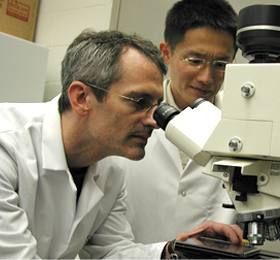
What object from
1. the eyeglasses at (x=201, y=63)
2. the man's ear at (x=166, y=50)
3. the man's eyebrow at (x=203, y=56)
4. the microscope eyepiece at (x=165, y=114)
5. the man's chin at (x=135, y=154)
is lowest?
the man's chin at (x=135, y=154)

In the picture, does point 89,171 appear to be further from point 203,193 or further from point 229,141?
point 229,141

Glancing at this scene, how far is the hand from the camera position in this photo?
1.22 metres

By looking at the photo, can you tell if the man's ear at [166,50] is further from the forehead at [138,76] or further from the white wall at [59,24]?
the white wall at [59,24]

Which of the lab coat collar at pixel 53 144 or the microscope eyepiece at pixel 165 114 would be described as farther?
the lab coat collar at pixel 53 144

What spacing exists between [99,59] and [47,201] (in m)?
0.61

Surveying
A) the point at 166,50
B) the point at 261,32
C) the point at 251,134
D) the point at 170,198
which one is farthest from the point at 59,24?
the point at 251,134

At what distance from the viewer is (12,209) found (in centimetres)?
117

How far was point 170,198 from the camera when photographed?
176cm

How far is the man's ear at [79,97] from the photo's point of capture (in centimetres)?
148

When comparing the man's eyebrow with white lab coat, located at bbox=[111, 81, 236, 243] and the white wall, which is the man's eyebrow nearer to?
white lab coat, located at bbox=[111, 81, 236, 243]

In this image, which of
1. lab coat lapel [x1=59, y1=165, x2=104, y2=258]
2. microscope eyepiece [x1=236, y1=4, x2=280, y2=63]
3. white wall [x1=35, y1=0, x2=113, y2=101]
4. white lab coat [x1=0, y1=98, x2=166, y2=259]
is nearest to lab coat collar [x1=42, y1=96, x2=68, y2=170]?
white lab coat [x1=0, y1=98, x2=166, y2=259]

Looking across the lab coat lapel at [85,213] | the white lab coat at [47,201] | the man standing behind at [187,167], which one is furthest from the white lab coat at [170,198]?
the lab coat lapel at [85,213]

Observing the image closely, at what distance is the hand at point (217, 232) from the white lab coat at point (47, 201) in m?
0.20

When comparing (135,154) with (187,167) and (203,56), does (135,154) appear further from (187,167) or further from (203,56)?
(203,56)
